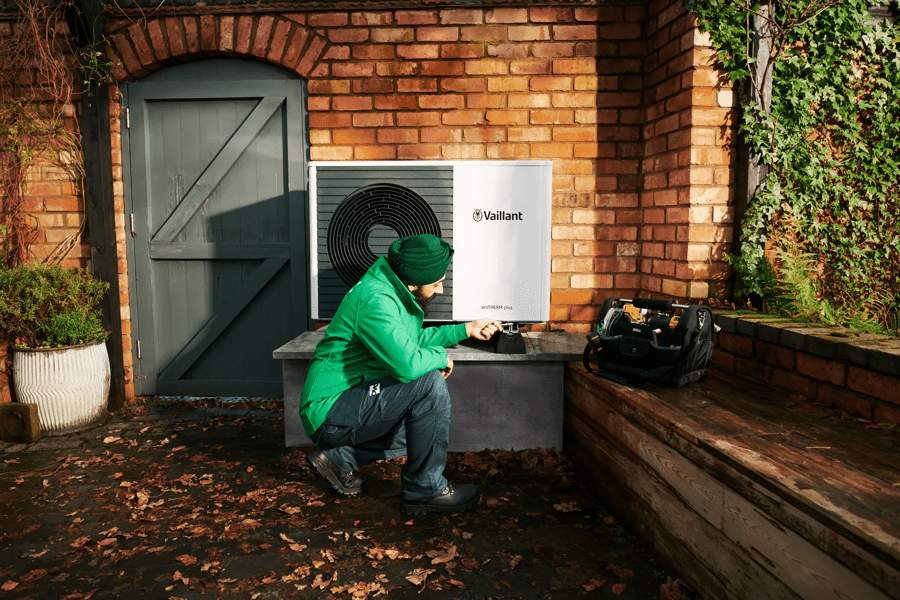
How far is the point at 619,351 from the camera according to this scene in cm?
283

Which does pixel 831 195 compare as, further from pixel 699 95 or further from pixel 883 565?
pixel 883 565

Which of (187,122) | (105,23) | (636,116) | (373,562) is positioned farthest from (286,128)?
(373,562)

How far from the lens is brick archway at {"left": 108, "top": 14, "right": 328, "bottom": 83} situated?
415cm

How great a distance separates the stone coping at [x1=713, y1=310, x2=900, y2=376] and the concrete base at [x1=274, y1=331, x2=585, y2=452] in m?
0.95

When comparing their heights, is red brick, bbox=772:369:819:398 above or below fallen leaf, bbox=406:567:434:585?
above

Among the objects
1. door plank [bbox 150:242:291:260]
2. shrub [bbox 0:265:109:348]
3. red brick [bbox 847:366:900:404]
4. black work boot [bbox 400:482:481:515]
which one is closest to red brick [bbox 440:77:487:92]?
door plank [bbox 150:242:291:260]

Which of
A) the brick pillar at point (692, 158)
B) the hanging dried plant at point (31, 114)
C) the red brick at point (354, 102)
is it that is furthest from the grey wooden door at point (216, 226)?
the brick pillar at point (692, 158)

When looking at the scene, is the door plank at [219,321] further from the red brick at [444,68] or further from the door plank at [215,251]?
the red brick at [444,68]

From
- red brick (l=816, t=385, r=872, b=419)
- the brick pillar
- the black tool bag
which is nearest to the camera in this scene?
red brick (l=816, t=385, r=872, b=419)

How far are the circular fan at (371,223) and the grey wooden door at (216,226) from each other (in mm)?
990

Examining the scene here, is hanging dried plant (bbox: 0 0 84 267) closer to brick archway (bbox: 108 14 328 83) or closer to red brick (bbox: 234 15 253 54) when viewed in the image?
brick archway (bbox: 108 14 328 83)

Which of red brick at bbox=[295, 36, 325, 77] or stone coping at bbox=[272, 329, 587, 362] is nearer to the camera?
stone coping at bbox=[272, 329, 587, 362]

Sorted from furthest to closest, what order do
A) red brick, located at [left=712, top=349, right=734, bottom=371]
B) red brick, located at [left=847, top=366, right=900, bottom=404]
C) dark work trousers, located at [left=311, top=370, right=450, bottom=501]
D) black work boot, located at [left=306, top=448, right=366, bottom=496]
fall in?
red brick, located at [left=712, top=349, right=734, bottom=371], black work boot, located at [left=306, top=448, right=366, bottom=496], dark work trousers, located at [left=311, top=370, right=450, bottom=501], red brick, located at [left=847, top=366, right=900, bottom=404]

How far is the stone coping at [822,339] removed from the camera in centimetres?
233
